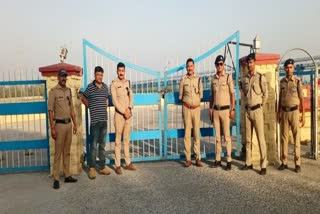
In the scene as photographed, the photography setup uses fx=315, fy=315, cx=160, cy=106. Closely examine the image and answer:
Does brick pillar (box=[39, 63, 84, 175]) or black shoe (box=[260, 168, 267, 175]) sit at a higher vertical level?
brick pillar (box=[39, 63, 84, 175])

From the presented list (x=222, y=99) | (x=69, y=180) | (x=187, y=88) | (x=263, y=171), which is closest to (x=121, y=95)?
(x=187, y=88)

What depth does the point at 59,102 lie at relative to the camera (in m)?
5.18

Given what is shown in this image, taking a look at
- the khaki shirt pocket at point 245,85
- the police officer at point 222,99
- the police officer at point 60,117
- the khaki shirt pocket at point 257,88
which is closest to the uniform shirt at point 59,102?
the police officer at point 60,117

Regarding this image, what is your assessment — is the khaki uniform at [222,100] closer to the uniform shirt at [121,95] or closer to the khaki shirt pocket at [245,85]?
the khaki shirt pocket at [245,85]

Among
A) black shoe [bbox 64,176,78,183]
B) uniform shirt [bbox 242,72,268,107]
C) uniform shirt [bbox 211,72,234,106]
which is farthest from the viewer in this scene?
uniform shirt [bbox 211,72,234,106]

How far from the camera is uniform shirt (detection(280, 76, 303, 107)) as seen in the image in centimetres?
565

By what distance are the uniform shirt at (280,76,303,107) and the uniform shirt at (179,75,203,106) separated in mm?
1534

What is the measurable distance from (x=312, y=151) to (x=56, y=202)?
518cm

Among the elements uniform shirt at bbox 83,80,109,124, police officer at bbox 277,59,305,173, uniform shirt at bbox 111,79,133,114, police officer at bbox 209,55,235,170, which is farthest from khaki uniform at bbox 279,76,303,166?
uniform shirt at bbox 83,80,109,124

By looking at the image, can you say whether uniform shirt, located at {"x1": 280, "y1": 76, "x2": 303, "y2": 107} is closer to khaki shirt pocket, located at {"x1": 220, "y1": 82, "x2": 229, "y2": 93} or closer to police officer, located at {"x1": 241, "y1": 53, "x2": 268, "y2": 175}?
police officer, located at {"x1": 241, "y1": 53, "x2": 268, "y2": 175}

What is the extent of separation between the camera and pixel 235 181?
203 inches

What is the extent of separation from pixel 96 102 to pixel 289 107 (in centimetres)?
349

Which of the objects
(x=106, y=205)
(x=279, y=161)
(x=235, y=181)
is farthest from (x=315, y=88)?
(x=106, y=205)

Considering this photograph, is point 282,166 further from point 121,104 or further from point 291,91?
point 121,104
